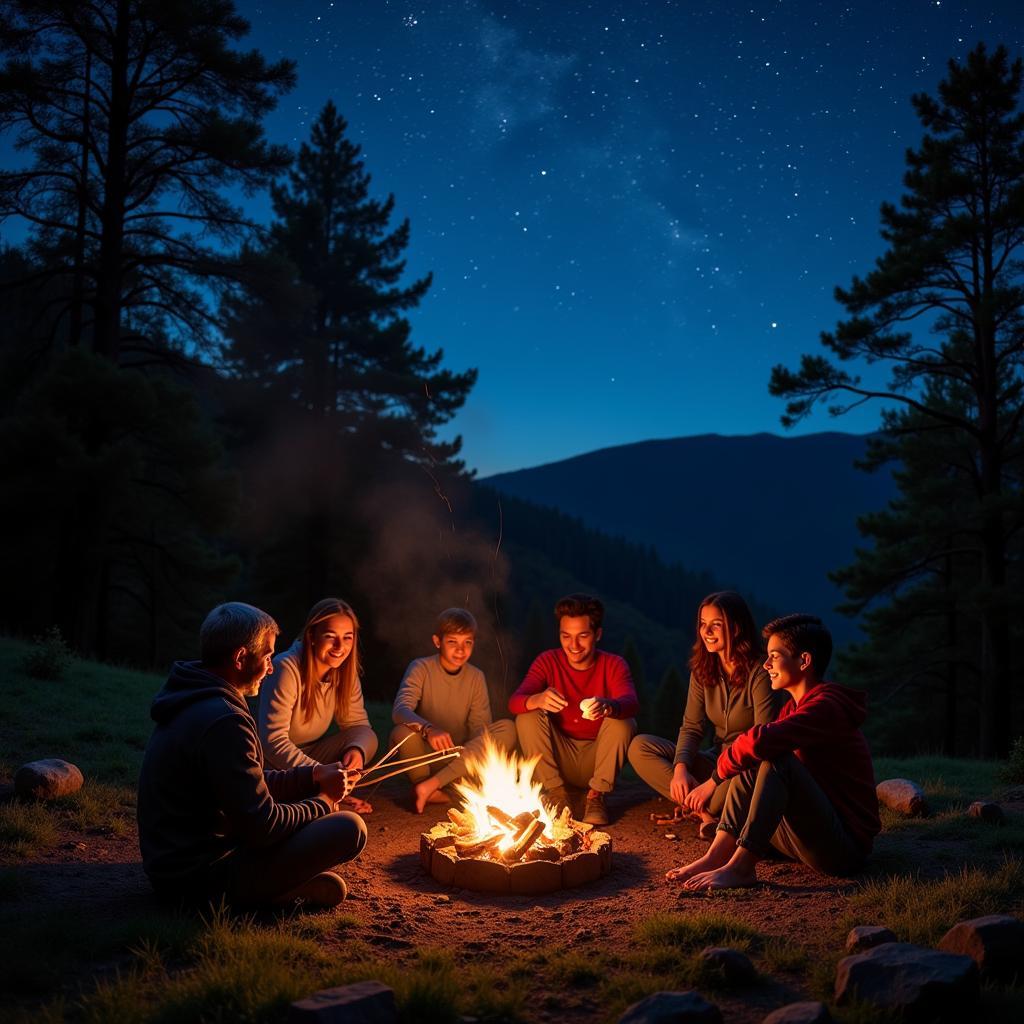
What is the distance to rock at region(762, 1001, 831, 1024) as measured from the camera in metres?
2.91

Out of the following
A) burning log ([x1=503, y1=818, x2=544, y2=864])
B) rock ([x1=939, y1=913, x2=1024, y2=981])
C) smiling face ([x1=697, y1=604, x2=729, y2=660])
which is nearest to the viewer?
rock ([x1=939, y1=913, x2=1024, y2=981])

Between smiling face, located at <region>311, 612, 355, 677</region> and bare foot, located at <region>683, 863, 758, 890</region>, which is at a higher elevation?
smiling face, located at <region>311, 612, 355, 677</region>

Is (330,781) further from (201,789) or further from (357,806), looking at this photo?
(357,806)

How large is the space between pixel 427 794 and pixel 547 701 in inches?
51.0

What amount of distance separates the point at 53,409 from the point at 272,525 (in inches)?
481

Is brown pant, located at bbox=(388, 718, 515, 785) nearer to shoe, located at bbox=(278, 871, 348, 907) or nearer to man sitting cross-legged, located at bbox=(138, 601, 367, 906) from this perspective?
shoe, located at bbox=(278, 871, 348, 907)

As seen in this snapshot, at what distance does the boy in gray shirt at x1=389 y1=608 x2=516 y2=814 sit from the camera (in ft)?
23.0

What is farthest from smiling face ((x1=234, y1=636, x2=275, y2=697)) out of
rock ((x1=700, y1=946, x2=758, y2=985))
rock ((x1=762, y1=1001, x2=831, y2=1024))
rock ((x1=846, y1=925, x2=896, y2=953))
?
rock ((x1=846, y1=925, x2=896, y2=953))

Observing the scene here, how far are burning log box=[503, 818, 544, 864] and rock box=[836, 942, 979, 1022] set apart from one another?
7.33ft

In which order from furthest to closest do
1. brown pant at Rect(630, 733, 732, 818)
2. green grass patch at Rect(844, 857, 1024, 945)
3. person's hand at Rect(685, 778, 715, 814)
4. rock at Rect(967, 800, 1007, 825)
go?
brown pant at Rect(630, 733, 732, 818)
rock at Rect(967, 800, 1007, 825)
person's hand at Rect(685, 778, 715, 814)
green grass patch at Rect(844, 857, 1024, 945)

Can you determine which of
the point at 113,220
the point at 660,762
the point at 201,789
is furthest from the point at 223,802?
the point at 113,220

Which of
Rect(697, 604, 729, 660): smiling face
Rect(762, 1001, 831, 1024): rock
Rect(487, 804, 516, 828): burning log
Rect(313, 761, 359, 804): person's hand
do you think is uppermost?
Rect(697, 604, 729, 660): smiling face

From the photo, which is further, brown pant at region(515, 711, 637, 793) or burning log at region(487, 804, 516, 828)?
brown pant at region(515, 711, 637, 793)

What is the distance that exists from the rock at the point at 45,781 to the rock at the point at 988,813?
266 inches
